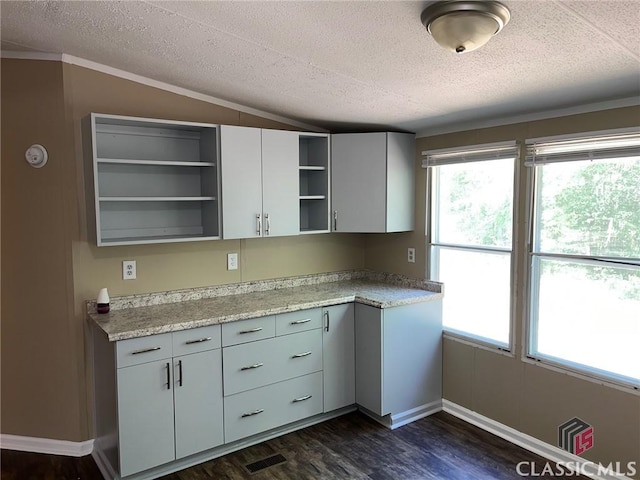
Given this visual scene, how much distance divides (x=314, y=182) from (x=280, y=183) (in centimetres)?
51

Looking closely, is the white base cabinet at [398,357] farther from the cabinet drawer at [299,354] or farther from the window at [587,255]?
the window at [587,255]

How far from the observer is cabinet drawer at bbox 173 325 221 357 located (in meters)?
2.67

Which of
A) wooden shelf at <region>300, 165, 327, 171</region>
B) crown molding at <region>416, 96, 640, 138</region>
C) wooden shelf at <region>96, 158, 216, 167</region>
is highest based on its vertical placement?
crown molding at <region>416, 96, 640, 138</region>

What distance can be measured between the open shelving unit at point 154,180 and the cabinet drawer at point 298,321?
714mm

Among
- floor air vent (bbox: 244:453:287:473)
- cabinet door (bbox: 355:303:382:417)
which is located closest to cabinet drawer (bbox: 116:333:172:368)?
floor air vent (bbox: 244:453:287:473)

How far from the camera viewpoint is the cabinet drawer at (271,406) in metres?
2.91

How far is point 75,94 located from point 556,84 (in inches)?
106

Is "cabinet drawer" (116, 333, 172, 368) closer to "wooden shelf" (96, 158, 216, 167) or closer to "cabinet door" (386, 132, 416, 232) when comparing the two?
"wooden shelf" (96, 158, 216, 167)

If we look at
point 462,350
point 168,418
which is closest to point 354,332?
point 462,350

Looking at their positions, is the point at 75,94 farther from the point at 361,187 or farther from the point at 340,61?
the point at 361,187

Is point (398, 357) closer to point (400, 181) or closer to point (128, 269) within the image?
point (400, 181)

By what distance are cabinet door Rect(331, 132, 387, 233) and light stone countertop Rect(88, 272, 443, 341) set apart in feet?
1.64

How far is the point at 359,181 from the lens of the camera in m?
3.56

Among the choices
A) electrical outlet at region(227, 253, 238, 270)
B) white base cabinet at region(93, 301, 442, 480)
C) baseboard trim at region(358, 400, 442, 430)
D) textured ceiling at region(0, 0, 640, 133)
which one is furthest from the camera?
electrical outlet at region(227, 253, 238, 270)
